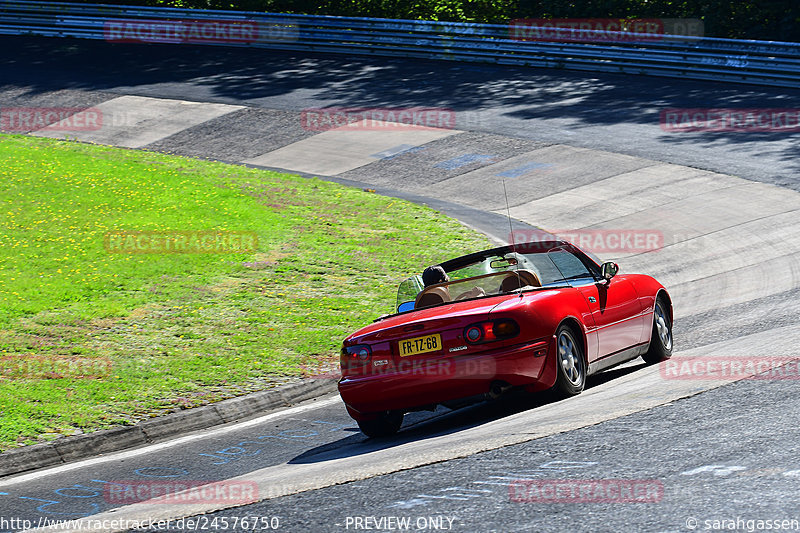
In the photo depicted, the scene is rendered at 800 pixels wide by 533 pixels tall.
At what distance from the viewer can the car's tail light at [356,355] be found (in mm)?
7633

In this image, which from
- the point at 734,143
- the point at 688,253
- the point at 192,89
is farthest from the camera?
the point at 192,89

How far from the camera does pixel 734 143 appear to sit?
19734 millimetres

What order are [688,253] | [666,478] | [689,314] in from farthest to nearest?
[688,253] < [689,314] < [666,478]

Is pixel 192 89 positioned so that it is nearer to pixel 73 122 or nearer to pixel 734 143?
pixel 73 122

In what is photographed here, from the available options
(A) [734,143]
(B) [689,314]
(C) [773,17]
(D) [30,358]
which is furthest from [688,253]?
(C) [773,17]

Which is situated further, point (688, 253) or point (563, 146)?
point (563, 146)

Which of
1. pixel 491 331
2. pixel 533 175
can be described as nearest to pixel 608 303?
pixel 491 331

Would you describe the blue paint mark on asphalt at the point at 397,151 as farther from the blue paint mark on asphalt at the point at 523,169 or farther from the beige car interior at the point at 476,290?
the beige car interior at the point at 476,290

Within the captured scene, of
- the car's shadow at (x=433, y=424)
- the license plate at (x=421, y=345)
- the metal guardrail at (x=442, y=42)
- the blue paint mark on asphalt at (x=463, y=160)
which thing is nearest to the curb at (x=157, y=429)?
the car's shadow at (x=433, y=424)

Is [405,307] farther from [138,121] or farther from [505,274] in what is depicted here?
[138,121]

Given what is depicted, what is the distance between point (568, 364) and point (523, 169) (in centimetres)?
1241

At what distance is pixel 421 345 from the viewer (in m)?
7.43

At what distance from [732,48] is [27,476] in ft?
67.5

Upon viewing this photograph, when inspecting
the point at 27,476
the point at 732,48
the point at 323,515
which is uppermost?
the point at 732,48
